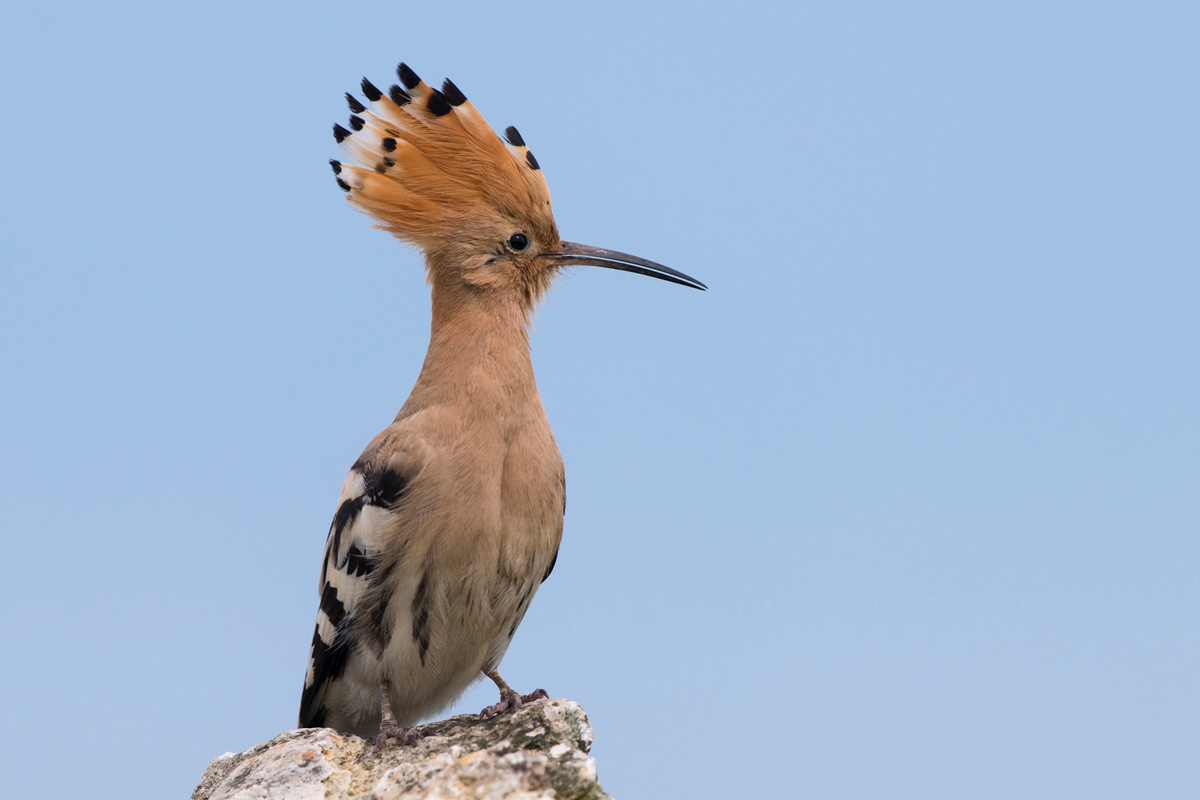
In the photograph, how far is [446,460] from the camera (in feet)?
9.84

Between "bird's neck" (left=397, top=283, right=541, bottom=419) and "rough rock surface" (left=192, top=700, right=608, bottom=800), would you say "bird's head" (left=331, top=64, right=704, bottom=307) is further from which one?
"rough rock surface" (left=192, top=700, right=608, bottom=800)

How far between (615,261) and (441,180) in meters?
0.64

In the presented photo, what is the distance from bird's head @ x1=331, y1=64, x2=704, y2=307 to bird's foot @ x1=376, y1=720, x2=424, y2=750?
1269 millimetres

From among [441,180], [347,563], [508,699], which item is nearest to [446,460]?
[347,563]

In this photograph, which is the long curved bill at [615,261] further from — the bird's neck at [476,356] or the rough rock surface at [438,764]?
the rough rock surface at [438,764]

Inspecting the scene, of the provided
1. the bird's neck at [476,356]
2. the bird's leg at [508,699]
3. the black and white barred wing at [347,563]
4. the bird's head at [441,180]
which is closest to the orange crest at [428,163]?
the bird's head at [441,180]

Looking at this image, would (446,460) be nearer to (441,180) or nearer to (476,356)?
(476,356)

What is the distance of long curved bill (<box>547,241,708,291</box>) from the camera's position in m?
3.50

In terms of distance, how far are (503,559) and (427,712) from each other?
2.17 feet

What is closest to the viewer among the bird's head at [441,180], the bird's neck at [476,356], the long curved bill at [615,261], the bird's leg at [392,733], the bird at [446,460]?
the bird's leg at [392,733]

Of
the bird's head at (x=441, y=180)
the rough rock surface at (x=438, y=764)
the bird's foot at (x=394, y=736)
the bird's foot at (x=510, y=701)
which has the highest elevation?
the bird's head at (x=441, y=180)

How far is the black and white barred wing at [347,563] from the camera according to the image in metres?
3.03

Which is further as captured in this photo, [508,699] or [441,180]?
[441,180]

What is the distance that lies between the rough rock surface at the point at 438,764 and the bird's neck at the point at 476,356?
2.85 ft
